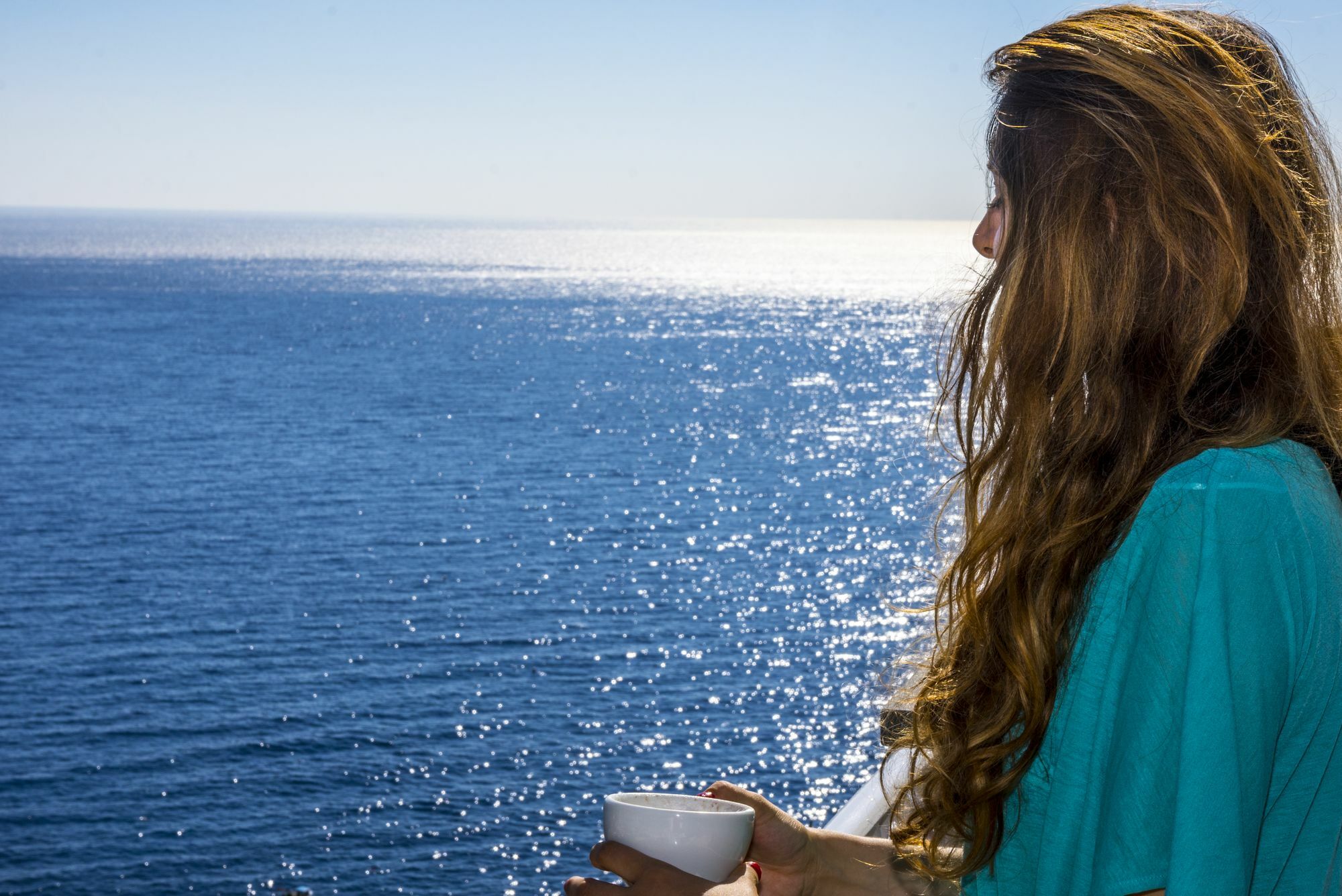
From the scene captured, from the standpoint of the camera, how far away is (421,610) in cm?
4331

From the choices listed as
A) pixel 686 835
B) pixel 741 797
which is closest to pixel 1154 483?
pixel 686 835

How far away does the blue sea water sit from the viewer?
99.5 feet

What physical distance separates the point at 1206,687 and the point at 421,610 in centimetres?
4344

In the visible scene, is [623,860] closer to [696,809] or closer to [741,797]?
[696,809]

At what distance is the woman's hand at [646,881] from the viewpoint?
158 centimetres

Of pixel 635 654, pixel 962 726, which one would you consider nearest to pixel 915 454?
pixel 635 654

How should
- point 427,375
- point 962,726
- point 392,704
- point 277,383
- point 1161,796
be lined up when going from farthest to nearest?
1. point 427,375
2. point 277,383
3. point 392,704
4. point 962,726
5. point 1161,796

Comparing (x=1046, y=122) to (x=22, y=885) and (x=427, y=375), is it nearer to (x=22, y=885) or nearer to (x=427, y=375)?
(x=22, y=885)

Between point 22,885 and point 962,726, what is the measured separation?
105 feet

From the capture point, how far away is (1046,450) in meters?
1.42

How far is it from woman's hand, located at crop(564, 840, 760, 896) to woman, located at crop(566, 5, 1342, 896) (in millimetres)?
310

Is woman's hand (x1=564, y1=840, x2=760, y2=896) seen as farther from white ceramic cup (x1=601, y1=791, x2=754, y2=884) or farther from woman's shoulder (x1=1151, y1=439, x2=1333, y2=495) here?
woman's shoulder (x1=1151, y1=439, x2=1333, y2=495)

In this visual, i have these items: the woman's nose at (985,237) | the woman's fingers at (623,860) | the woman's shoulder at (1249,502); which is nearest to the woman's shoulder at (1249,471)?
the woman's shoulder at (1249,502)

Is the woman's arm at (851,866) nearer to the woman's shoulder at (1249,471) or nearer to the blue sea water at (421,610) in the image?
the blue sea water at (421,610)
